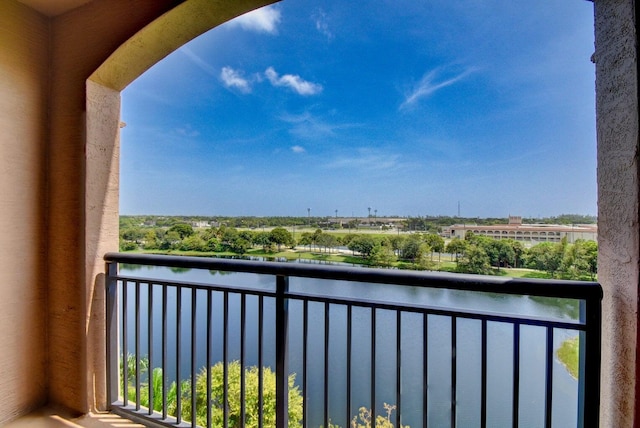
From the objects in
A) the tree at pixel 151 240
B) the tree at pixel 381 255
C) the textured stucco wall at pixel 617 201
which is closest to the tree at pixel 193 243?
the tree at pixel 151 240

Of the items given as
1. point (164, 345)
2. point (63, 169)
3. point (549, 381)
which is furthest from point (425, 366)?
point (63, 169)

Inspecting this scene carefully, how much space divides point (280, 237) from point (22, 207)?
2.47 metres

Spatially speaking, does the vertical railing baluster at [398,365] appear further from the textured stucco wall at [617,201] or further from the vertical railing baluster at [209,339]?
the vertical railing baluster at [209,339]

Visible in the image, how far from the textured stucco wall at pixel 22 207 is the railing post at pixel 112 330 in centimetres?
44

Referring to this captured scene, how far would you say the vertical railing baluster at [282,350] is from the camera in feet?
4.50

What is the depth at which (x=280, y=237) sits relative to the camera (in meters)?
3.86

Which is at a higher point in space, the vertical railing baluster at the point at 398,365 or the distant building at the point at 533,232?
the distant building at the point at 533,232

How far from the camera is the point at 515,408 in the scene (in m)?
1.09

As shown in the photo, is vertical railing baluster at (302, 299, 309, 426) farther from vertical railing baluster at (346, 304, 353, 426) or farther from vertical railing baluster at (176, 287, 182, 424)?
vertical railing baluster at (176, 287, 182, 424)

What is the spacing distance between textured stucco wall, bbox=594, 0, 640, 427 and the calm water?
152mm

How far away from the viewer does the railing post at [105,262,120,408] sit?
1.82m

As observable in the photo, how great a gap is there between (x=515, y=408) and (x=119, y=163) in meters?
2.48

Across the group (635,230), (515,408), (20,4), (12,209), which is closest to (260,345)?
(515,408)

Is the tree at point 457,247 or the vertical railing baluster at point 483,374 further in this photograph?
the tree at point 457,247
